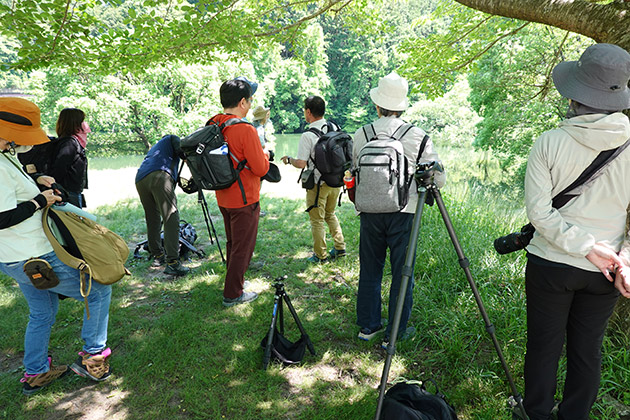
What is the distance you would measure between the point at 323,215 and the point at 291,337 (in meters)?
1.86

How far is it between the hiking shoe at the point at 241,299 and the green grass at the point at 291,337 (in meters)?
0.09


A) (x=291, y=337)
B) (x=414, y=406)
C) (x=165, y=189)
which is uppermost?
(x=165, y=189)

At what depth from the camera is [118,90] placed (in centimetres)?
2061

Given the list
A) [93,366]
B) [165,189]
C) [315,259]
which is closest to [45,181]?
[93,366]

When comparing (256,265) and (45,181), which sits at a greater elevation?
(45,181)

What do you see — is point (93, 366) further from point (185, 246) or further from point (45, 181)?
point (185, 246)

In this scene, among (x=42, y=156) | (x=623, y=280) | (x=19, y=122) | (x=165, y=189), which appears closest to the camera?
(x=623, y=280)

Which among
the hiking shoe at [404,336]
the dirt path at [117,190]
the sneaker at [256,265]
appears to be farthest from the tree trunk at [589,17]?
the dirt path at [117,190]

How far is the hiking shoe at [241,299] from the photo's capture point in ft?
12.4

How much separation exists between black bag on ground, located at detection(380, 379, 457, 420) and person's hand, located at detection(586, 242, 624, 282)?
1022 millimetres

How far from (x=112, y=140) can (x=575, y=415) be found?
3016 centimetres

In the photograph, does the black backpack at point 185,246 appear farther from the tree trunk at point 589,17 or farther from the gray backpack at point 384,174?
the tree trunk at point 589,17

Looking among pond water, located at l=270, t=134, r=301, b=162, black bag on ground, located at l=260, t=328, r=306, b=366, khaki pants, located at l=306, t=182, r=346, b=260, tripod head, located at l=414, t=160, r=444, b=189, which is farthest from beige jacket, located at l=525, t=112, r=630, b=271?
pond water, located at l=270, t=134, r=301, b=162

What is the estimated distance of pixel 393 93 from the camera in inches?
112
